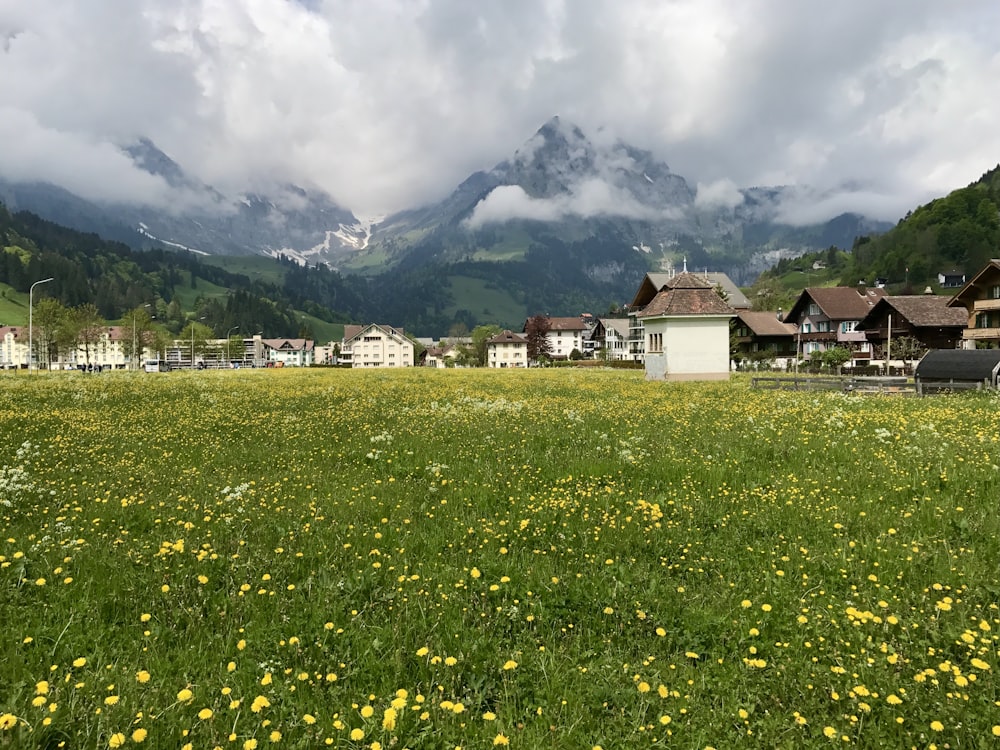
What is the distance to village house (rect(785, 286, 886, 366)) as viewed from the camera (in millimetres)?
91625

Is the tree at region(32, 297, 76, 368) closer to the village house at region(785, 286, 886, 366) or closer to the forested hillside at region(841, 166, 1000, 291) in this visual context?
the village house at region(785, 286, 886, 366)

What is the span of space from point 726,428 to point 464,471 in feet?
28.1

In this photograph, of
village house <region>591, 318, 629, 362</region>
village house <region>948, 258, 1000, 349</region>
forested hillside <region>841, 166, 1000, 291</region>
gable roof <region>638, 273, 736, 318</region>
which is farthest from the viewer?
village house <region>591, 318, 629, 362</region>

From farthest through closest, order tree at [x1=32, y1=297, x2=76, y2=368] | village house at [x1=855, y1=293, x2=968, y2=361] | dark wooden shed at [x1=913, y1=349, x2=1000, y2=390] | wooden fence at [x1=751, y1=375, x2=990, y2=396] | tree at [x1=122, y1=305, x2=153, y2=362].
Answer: tree at [x1=122, y1=305, x2=153, y2=362], tree at [x1=32, y1=297, x2=76, y2=368], village house at [x1=855, y1=293, x2=968, y2=361], wooden fence at [x1=751, y1=375, x2=990, y2=396], dark wooden shed at [x1=913, y1=349, x2=1000, y2=390]

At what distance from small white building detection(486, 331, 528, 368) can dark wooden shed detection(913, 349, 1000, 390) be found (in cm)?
15151

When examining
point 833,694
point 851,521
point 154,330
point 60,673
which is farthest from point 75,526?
point 154,330

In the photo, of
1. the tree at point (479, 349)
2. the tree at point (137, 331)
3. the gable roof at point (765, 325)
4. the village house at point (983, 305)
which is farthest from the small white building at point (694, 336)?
the tree at point (479, 349)

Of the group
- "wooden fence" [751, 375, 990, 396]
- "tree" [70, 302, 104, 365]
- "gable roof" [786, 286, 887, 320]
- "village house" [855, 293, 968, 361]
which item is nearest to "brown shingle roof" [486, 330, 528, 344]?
"gable roof" [786, 286, 887, 320]

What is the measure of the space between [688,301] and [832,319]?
6139 cm

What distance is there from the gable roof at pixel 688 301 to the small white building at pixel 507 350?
13112 centimetres

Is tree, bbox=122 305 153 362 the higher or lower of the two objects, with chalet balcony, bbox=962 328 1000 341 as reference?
higher

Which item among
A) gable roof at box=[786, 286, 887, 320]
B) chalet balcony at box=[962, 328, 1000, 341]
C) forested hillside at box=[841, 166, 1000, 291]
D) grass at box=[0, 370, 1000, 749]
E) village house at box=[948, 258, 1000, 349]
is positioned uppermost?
forested hillside at box=[841, 166, 1000, 291]

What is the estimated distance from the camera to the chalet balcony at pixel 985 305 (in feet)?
201

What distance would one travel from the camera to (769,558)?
6.91 metres
